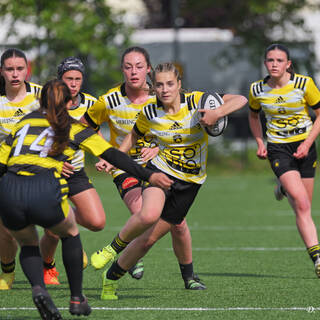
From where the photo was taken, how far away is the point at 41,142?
18.0 ft

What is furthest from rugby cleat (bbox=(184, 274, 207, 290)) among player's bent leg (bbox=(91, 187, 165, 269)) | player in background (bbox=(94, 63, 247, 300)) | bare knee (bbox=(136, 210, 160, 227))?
bare knee (bbox=(136, 210, 160, 227))

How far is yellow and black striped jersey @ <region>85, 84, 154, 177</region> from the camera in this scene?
25.3 feet

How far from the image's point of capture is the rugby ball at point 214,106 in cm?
669

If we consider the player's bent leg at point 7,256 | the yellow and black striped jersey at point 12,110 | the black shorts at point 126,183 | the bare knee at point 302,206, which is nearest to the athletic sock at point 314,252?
the bare knee at point 302,206

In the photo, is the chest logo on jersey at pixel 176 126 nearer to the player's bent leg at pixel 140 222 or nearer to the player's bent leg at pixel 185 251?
the player's bent leg at pixel 140 222

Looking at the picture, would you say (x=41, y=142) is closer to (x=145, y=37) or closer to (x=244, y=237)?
(x=244, y=237)

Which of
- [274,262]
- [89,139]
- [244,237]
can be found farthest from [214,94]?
[244,237]

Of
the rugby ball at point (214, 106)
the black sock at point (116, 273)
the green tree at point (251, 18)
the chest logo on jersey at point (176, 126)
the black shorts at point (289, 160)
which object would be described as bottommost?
the green tree at point (251, 18)

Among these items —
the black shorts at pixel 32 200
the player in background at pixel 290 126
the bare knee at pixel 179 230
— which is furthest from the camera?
the player in background at pixel 290 126

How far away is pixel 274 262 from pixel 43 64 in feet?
64.2

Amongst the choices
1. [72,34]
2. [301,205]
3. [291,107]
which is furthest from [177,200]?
[72,34]

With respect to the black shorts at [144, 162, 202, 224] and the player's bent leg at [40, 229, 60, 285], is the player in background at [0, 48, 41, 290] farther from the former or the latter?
the black shorts at [144, 162, 202, 224]

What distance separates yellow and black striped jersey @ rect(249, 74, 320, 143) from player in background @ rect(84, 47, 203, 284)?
130 cm

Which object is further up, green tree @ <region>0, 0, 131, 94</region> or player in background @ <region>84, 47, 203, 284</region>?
player in background @ <region>84, 47, 203, 284</region>
